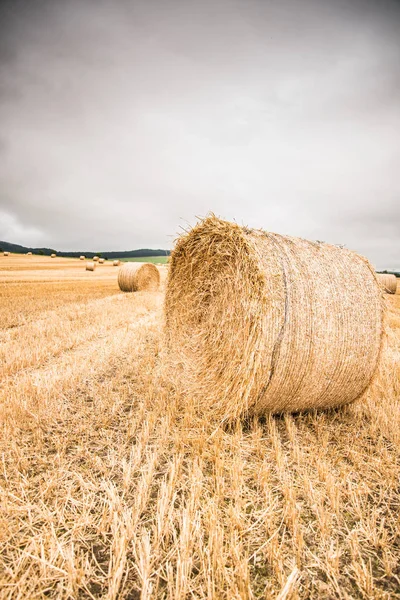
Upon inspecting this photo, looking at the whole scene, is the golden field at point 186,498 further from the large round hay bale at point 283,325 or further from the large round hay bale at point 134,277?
the large round hay bale at point 134,277

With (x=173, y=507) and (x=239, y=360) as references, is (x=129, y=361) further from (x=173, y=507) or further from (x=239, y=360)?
(x=173, y=507)

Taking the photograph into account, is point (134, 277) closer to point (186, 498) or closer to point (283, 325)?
point (283, 325)

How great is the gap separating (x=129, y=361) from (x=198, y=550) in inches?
145

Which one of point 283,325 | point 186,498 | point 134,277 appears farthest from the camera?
point 134,277

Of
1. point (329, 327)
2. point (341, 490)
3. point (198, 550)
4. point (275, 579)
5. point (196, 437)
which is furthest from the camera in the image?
point (329, 327)

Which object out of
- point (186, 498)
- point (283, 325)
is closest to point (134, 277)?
point (283, 325)

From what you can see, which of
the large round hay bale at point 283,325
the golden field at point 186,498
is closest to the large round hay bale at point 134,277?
the golden field at point 186,498

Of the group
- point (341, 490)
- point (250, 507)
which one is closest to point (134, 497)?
point (250, 507)

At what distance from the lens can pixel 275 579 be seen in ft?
5.31

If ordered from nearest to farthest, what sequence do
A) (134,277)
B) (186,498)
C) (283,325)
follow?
(186,498)
(283,325)
(134,277)

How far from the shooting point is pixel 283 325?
3029 mm

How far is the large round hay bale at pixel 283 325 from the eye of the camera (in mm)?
3037

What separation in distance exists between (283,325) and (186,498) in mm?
1662

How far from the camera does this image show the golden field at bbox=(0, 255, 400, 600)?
1605 mm
